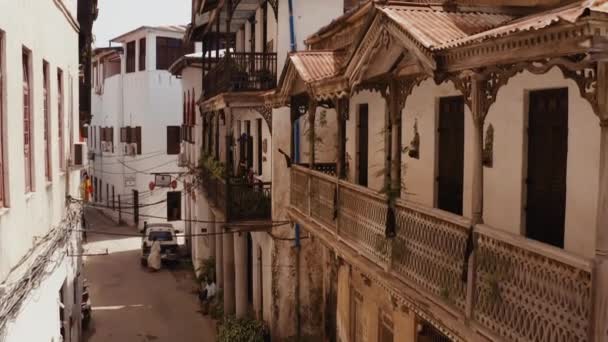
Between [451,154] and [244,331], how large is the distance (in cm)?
1047

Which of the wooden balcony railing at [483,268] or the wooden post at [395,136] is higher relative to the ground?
the wooden post at [395,136]

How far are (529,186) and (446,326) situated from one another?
223 cm

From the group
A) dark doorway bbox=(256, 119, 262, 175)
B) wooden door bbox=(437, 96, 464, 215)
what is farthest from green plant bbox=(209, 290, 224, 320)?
wooden door bbox=(437, 96, 464, 215)

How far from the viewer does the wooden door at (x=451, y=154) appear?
10.6m

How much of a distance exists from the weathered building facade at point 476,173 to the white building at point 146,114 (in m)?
28.7

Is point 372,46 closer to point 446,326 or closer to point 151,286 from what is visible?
point 446,326

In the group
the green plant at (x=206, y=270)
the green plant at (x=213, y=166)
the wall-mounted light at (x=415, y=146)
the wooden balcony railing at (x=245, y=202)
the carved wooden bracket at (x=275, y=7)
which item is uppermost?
the carved wooden bracket at (x=275, y=7)

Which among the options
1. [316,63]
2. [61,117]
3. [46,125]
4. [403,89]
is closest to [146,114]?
[61,117]

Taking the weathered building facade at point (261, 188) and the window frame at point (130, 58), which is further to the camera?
the window frame at point (130, 58)

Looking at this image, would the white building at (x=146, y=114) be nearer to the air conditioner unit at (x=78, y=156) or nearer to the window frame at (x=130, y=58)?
the window frame at (x=130, y=58)

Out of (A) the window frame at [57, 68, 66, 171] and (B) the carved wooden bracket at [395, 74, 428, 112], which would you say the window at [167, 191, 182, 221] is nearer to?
(A) the window frame at [57, 68, 66, 171]

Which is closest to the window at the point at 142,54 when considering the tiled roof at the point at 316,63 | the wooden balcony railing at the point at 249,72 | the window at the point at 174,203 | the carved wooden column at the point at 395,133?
the window at the point at 174,203

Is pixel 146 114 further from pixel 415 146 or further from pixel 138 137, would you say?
pixel 415 146

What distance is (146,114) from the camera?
42219 mm
